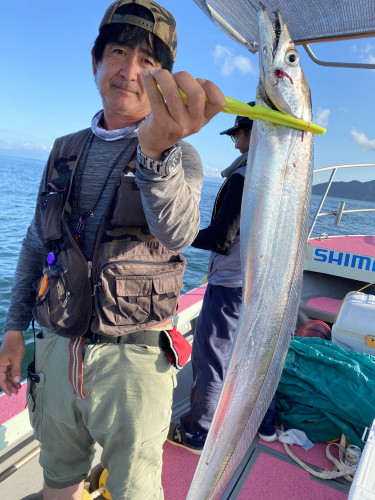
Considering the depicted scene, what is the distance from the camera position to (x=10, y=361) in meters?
1.88

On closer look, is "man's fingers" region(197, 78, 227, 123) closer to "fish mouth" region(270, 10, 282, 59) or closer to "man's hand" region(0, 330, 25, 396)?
"fish mouth" region(270, 10, 282, 59)

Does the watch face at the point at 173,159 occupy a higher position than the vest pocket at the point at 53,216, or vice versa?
the watch face at the point at 173,159

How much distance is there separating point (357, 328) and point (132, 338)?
2730mm

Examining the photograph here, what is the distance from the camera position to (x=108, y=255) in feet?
5.01

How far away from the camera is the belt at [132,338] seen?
5.02 ft

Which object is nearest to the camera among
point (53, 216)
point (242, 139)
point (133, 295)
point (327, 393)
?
point (133, 295)

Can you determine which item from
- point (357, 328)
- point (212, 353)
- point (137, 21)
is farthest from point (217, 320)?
point (137, 21)

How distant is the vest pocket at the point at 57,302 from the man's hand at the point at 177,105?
34.0 inches

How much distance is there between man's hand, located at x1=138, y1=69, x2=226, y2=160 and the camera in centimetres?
88

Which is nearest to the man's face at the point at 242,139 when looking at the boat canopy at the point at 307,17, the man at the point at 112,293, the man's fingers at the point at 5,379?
the boat canopy at the point at 307,17

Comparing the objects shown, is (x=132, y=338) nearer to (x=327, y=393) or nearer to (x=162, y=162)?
(x=162, y=162)

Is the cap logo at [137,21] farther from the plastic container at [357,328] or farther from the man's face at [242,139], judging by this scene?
the plastic container at [357,328]

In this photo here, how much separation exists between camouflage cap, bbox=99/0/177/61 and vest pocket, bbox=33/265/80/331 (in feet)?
3.62

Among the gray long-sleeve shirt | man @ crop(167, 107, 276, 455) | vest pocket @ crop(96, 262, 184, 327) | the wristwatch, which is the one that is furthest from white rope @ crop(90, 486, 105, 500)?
the wristwatch
